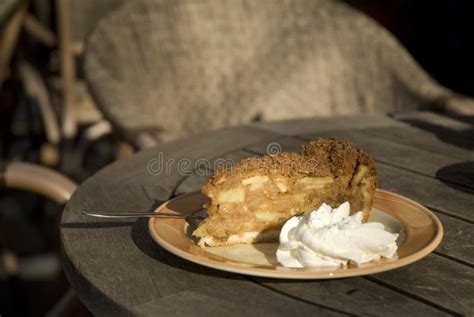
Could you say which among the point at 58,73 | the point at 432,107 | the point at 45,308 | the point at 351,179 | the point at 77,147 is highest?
the point at 351,179

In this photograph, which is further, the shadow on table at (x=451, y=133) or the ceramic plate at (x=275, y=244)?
the shadow on table at (x=451, y=133)

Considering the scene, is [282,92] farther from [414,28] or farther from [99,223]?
[414,28]

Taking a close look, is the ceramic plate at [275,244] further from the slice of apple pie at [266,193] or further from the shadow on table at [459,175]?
the shadow on table at [459,175]

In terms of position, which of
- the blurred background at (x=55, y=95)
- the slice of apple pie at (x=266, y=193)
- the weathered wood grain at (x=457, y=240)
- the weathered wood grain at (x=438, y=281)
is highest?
the slice of apple pie at (x=266, y=193)

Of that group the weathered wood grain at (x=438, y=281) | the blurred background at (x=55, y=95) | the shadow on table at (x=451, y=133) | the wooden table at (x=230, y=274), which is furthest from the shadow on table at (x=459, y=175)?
the blurred background at (x=55, y=95)

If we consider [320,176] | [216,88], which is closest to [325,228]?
[320,176]

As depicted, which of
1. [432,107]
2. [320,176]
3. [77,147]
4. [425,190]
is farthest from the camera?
[77,147]

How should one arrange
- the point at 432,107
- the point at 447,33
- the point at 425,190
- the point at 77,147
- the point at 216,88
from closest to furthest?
1. the point at 425,190
2. the point at 432,107
3. the point at 216,88
4. the point at 77,147
5. the point at 447,33
